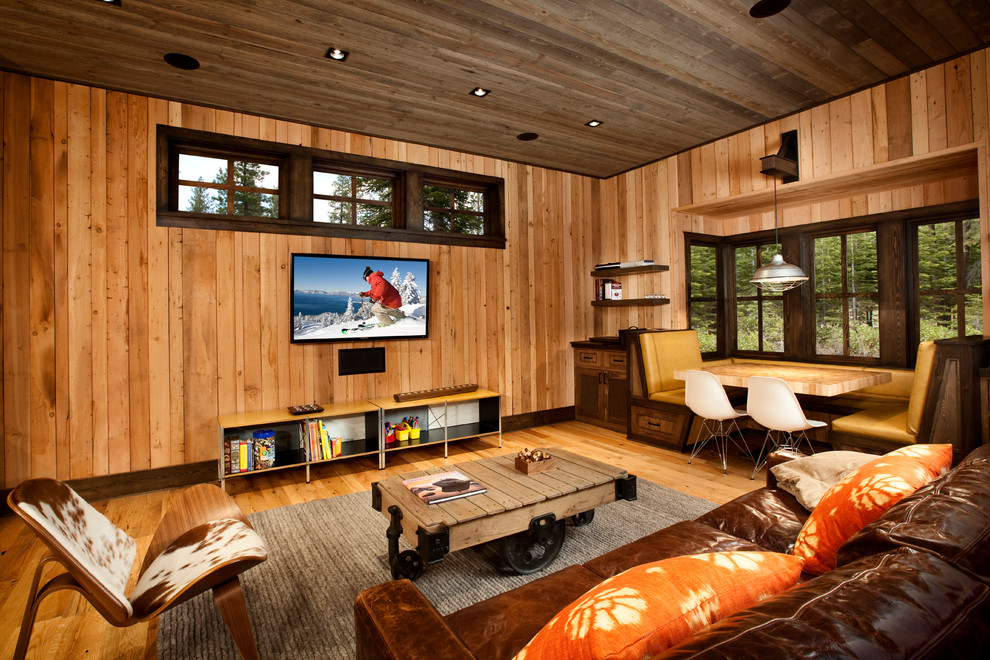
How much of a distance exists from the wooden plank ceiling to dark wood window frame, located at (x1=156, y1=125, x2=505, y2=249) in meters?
0.29

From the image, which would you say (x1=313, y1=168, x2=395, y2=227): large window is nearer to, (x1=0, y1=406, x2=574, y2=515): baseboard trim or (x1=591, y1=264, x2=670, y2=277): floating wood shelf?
(x1=0, y1=406, x2=574, y2=515): baseboard trim

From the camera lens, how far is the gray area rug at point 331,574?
1921 mm

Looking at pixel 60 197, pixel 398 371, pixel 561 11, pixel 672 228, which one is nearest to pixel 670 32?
pixel 561 11

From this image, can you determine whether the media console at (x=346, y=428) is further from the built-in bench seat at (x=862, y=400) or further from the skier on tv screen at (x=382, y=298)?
the built-in bench seat at (x=862, y=400)

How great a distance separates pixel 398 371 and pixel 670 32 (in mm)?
3390

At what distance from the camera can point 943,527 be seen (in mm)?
877

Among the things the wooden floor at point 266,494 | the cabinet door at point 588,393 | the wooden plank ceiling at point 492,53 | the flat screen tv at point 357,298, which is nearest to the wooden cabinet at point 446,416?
the wooden floor at point 266,494

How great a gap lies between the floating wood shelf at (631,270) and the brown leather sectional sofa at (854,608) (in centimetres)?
401

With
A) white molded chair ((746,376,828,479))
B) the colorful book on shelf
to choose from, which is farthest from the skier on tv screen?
white molded chair ((746,376,828,479))

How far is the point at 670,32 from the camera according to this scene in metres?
2.92

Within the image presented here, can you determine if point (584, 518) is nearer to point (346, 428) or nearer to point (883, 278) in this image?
point (346, 428)

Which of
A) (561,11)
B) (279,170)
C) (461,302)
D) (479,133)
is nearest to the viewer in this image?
(561,11)

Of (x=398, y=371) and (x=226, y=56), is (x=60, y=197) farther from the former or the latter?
(x=398, y=371)

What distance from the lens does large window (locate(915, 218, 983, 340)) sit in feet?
12.6
